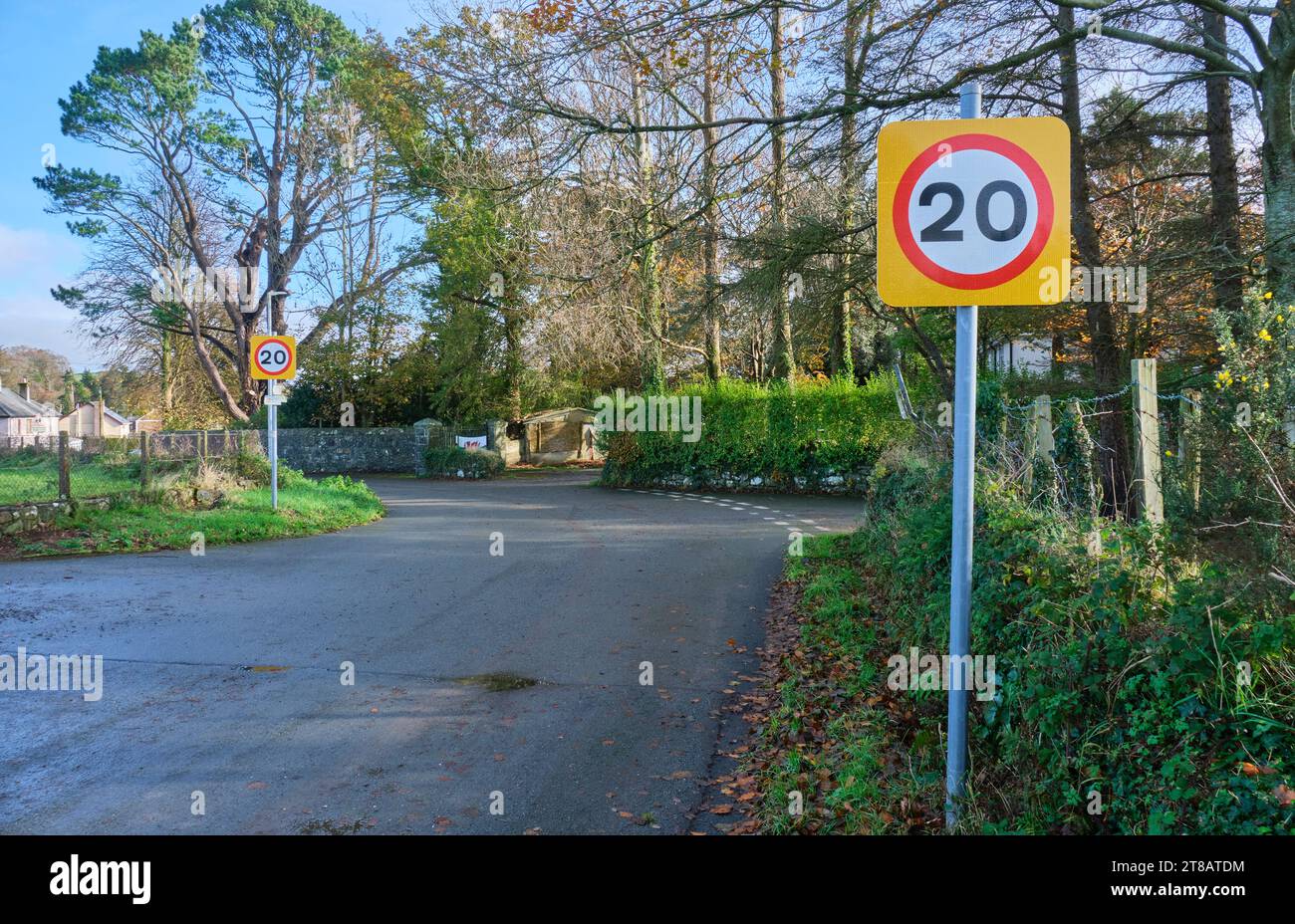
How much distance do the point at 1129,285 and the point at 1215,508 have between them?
7.41m

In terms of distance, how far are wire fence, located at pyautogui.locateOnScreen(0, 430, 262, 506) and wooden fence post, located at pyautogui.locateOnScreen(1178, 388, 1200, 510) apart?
15.4m

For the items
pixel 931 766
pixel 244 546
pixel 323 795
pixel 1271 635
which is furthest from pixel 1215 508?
pixel 244 546

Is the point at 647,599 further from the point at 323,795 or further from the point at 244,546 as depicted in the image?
the point at 244,546

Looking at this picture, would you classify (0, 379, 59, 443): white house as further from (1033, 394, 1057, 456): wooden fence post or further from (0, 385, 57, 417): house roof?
(1033, 394, 1057, 456): wooden fence post

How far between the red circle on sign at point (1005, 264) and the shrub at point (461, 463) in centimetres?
3139

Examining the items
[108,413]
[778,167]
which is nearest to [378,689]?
[778,167]

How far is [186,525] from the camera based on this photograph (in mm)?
14859

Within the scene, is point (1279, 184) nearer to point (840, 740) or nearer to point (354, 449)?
point (840, 740)

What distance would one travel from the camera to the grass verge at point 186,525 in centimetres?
1338

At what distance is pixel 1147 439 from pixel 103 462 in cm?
1901

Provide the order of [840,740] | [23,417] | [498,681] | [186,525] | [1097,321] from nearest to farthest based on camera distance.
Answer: [840,740]
[498,681]
[1097,321]
[186,525]
[23,417]

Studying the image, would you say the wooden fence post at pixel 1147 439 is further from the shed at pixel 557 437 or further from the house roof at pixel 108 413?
the house roof at pixel 108 413

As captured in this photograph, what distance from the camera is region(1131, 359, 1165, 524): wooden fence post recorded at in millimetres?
5359

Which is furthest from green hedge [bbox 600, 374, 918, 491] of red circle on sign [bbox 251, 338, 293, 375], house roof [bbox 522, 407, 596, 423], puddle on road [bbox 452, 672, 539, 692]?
puddle on road [bbox 452, 672, 539, 692]
